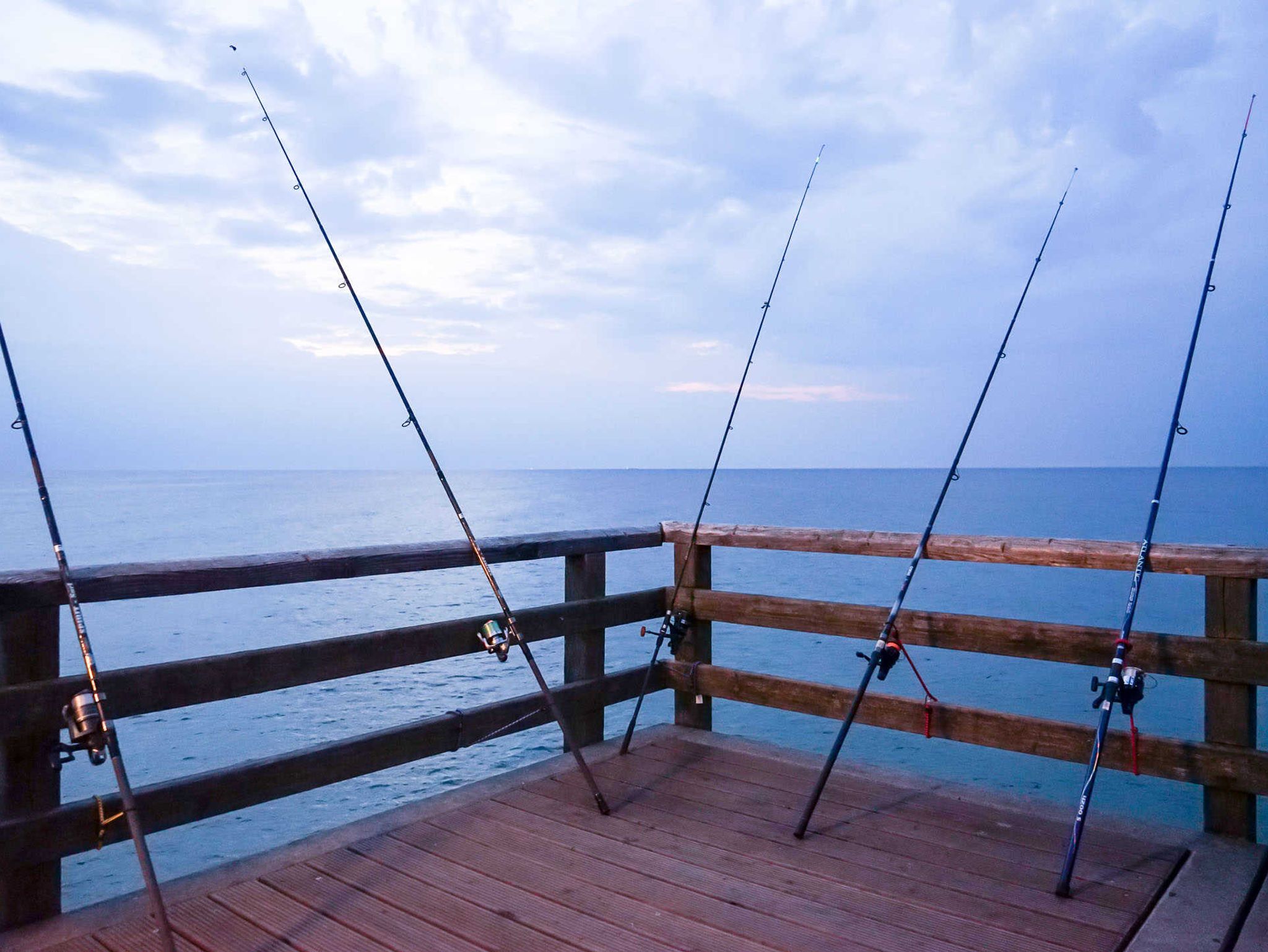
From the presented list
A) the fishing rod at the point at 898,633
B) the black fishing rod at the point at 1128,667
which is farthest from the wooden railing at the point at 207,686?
the black fishing rod at the point at 1128,667

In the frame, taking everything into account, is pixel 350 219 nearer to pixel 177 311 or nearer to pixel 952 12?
pixel 177 311

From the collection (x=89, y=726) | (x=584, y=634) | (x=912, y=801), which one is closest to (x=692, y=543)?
(x=584, y=634)

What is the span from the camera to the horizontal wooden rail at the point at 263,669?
2.12 metres

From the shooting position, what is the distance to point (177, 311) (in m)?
7.41

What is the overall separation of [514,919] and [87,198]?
14.8 ft

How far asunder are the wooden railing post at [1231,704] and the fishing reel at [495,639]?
2117mm

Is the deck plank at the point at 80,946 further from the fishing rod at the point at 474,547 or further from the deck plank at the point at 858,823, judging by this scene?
the deck plank at the point at 858,823

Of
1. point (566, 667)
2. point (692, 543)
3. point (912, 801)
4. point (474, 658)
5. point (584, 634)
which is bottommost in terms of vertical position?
point (474, 658)

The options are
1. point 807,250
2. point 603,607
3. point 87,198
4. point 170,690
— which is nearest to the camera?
point 170,690

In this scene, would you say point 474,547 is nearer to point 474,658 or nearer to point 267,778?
point 267,778

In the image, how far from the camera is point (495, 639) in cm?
288

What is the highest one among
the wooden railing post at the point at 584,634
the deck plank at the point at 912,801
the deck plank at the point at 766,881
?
the wooden railing post at the point at 584,634

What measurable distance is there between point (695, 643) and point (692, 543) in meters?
0.46

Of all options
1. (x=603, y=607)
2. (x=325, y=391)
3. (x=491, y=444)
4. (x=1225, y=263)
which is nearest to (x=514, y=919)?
(x=603, y=607)
